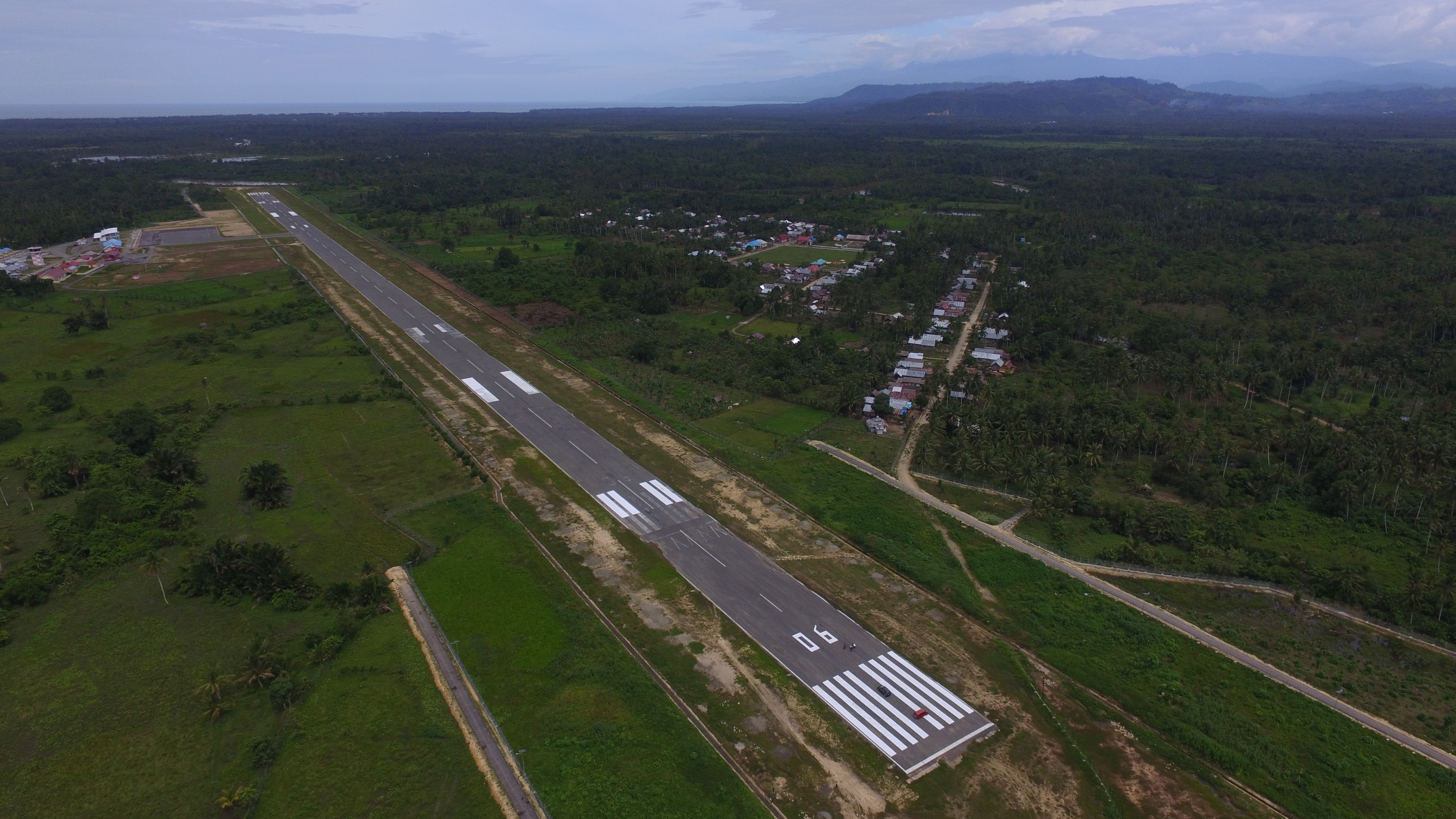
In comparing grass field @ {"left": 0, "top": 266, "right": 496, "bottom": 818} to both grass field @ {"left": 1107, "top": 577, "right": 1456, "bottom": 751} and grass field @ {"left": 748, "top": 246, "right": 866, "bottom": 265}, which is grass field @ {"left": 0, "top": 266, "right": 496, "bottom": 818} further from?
grass field @ {"left": 748, "top": 246, "right": 866, "bottom": 265}

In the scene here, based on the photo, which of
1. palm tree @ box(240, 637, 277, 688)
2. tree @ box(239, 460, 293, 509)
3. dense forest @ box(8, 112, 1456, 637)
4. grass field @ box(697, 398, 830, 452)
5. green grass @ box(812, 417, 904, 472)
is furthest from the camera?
grass field @ box(697, 398, 830, 452)

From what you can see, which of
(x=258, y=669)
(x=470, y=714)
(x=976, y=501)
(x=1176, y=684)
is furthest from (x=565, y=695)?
(x=976, y=501)

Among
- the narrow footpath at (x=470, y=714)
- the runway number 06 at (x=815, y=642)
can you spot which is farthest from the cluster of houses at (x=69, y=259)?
the runway number 06 at (x=815, y=642)

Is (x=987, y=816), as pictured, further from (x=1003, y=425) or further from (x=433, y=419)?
(x=433, y=419)

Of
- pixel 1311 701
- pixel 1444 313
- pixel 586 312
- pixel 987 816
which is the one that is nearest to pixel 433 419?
pixel 586 312

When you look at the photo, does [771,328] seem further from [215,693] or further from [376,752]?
[215,693]

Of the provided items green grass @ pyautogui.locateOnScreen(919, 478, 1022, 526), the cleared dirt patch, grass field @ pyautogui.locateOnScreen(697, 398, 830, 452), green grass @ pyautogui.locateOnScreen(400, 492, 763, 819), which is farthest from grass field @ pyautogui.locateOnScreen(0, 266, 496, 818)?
green grass @ pyautogui.locateOnScreen(919, 478, 1022, 526)
